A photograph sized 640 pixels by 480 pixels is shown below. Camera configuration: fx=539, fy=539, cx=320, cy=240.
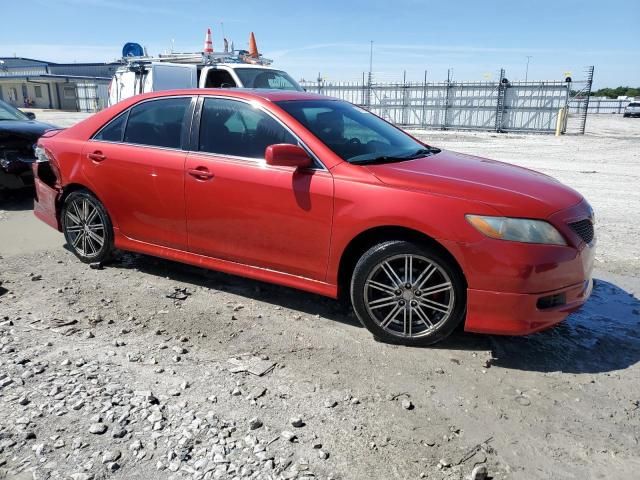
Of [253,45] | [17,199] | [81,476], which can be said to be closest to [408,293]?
[81,476]

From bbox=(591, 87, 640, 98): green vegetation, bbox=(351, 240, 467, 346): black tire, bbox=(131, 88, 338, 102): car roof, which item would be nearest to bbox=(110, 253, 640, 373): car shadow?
bbox=(351, 240, 467, 346): black tire

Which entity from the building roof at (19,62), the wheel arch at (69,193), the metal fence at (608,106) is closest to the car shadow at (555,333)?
the wheel arch at (69,193)

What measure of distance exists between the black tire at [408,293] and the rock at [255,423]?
1.22 m

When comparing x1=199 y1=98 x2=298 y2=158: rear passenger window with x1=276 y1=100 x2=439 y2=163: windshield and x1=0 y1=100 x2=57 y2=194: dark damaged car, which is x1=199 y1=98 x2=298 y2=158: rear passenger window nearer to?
x1=276 y1=100 x2=439 y2=163: windshield

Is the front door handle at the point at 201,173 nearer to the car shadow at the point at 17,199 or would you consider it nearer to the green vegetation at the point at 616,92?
the car shadow at the point at 17,199

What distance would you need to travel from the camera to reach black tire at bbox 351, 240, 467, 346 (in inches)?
138

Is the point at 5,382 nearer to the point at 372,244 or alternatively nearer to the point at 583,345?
the point at 372,244

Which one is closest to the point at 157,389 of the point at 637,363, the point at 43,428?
the point at 43,428

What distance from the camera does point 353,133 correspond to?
4.36 metres

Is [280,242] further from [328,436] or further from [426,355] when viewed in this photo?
[328,436]

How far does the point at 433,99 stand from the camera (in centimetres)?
2730

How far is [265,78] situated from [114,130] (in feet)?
22.9

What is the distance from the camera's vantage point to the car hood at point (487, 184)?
3.37 meters

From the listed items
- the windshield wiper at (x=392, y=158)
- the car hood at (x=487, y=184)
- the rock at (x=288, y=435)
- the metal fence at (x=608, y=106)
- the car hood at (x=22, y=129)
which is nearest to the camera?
the rock at (x=288, y=435)
